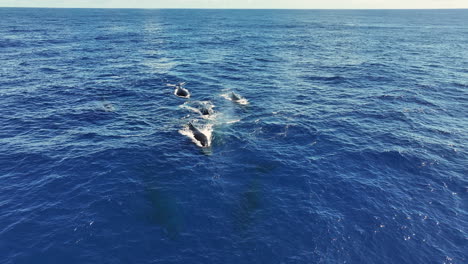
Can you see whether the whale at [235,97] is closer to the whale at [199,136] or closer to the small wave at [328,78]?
the whale at [199,136]

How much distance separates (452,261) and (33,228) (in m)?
44.3

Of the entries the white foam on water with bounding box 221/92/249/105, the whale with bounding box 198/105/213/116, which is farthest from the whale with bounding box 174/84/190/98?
the whale with bounding box 198/105/213/116

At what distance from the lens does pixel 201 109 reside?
60.8 m

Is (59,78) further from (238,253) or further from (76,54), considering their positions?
(238,253)

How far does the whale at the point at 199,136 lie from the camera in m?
48.5

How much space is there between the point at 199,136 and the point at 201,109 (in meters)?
12.4

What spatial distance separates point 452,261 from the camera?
28.1 meters

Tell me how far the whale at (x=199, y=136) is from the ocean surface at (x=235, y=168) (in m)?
1.66

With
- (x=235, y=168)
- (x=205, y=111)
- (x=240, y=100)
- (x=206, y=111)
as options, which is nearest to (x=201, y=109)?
(x=205, y=111)

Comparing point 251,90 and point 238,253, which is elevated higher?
point 251,90

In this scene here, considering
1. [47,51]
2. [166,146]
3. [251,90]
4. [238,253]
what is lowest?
[238,253]

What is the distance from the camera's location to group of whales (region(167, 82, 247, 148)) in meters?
49.0

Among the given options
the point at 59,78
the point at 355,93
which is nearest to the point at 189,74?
the point at 59,78

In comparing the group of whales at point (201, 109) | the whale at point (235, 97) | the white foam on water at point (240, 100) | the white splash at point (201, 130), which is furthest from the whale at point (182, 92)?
the white splash at point (201, 130)
